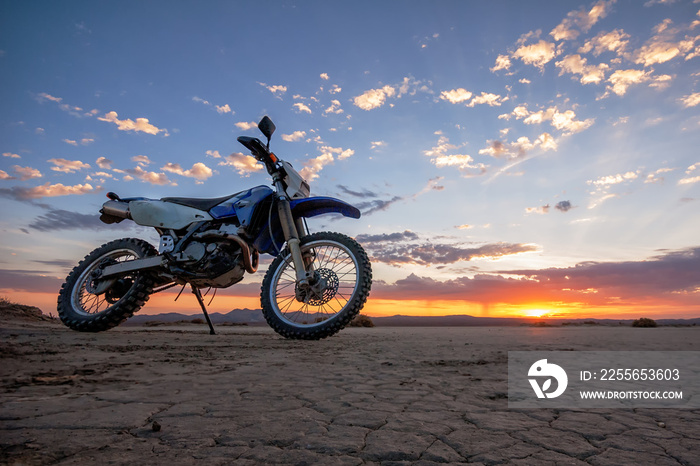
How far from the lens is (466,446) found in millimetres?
1346

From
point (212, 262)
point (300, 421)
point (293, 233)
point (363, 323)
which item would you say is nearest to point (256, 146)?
point (293, 233)

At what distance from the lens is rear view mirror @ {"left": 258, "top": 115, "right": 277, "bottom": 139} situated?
17.6 ft

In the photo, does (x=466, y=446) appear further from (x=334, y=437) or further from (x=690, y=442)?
(x=690, y=442)

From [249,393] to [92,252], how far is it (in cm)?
567

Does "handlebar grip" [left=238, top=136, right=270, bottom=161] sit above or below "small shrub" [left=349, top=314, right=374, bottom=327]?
above

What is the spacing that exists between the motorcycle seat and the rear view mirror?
107 centimetres

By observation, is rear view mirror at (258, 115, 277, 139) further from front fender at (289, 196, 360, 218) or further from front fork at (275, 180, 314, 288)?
front fender at (289, 196, 360, 218)

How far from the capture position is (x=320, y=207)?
5.48 meters

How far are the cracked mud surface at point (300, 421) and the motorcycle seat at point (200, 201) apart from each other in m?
3.24

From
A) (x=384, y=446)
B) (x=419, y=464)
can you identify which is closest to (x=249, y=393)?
(x=384, y=446)

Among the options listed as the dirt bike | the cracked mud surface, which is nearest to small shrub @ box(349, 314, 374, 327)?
the dirt bike

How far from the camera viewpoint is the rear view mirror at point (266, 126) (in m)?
5.35

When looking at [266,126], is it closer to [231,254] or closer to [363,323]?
[231,254]

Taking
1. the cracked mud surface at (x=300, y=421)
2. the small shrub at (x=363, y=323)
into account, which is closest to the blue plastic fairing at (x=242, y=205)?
the cracked mud surface at (x=300, y=421)
